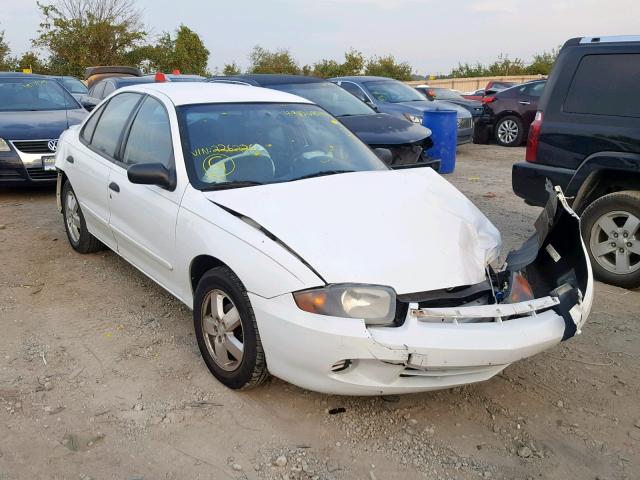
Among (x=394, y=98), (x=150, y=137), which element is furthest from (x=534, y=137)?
(x=394, y=98)

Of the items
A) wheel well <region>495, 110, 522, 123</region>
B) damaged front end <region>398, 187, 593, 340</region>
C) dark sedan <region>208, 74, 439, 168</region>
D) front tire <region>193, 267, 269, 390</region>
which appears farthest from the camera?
wheel well <region>495, 110, 522, 123</region>

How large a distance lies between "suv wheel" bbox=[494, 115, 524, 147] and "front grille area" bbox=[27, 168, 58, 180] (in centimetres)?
945

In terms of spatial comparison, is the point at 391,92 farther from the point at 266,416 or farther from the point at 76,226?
the point at 266,416

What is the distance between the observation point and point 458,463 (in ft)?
8.68

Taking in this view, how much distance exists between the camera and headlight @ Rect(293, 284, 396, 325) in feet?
8.62

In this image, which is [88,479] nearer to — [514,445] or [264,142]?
[514,445]

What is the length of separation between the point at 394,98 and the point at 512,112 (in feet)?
10.4

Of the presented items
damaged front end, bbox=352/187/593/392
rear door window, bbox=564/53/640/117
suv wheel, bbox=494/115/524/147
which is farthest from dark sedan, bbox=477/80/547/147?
damaged front end, bbox=352/187/593/392

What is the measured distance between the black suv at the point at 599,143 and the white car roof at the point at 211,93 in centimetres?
211

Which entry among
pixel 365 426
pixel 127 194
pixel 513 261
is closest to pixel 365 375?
pixel 365 426

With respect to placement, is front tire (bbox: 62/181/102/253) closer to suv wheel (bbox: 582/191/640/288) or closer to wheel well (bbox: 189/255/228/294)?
wheel well (bbox: 189/255/228/294)

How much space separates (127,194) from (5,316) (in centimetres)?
120

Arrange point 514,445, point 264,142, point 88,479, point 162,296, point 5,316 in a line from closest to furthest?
1. point 88,479
2. point 514,445
3. point 264,142
4. point 5,316
5. point 162,296

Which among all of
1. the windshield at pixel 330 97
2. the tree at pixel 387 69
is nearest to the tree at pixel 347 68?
the tree at pixel 387 69
